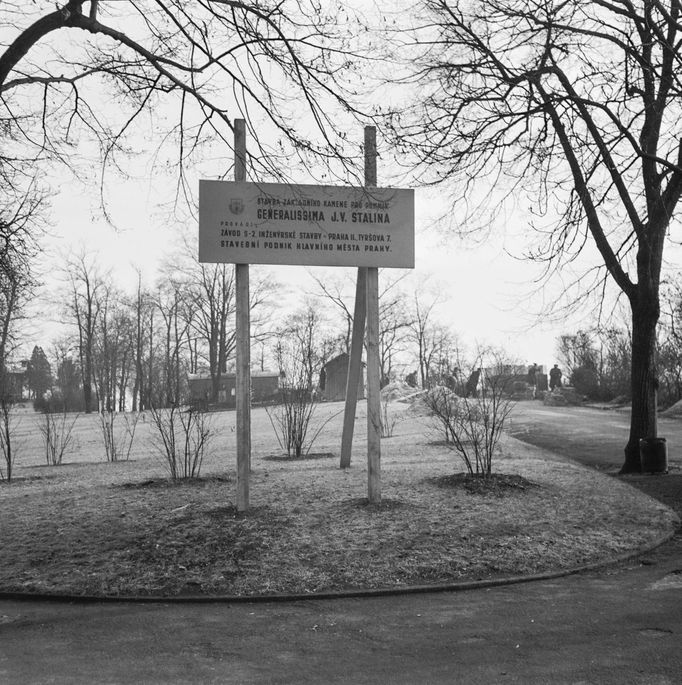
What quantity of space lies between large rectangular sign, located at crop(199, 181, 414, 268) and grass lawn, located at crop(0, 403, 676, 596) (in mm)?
2957

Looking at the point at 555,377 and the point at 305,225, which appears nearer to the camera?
the point at 305,225

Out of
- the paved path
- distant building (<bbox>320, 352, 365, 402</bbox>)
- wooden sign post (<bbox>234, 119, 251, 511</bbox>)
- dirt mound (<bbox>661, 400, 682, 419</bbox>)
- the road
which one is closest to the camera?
the paved path

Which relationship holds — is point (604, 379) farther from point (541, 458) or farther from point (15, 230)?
point (15, 230)

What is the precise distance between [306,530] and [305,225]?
136 inches

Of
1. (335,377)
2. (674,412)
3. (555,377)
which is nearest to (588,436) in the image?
(674,412)

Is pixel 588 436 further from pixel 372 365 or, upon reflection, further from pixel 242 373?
Result: pixel 242 373

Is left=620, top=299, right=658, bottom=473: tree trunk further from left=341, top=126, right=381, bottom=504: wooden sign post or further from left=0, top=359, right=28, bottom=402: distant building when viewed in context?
left=0, top=359, right=28, bottom=402: distant building

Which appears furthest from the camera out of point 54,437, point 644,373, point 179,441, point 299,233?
point 54,437

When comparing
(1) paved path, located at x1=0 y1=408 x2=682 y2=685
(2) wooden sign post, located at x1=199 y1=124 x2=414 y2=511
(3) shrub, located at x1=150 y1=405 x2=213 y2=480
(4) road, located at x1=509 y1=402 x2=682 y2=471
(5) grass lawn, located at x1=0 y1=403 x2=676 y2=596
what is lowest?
(4) road, located at x1=509 y1=402 x2=682 y2=471

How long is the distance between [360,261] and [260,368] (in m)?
80.1

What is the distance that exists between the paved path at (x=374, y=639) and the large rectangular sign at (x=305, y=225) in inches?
162

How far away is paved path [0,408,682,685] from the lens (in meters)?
3.85

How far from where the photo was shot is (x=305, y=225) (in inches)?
319

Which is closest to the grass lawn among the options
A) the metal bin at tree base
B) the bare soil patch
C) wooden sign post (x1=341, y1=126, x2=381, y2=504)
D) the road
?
the bare soil patch
